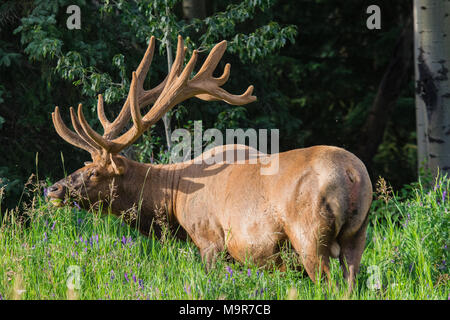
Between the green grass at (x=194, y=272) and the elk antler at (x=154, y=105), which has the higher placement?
the elk antler at (x=154, y=105)

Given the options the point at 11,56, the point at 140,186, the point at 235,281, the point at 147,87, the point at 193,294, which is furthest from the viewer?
the point at 147,87

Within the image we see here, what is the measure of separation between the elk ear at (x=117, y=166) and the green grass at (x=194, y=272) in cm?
44

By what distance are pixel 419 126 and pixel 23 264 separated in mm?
4835

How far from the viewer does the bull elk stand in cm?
428

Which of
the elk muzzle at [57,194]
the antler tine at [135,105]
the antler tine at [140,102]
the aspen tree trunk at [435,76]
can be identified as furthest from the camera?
the aspen tree trunk at [435,76]

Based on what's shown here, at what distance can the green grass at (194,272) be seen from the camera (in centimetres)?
421

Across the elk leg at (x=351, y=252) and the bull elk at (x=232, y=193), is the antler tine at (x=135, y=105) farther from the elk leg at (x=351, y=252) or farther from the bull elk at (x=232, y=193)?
the elk leg at (x=351, y=252)

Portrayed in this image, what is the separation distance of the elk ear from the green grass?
444mm

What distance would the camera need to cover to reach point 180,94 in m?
5.70

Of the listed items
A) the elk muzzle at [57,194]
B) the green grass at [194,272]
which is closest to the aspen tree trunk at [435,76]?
the green grass at [194,272]

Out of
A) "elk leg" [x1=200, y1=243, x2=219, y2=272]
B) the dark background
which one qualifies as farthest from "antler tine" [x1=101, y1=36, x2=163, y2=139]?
"elk leg" [x1=200, y1=243, x2=219, y2=272]

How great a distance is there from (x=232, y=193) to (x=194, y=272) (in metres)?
0.66

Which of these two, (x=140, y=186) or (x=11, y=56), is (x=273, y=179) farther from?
(x=11, y=56)

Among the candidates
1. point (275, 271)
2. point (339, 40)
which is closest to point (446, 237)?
point (275, 271)
